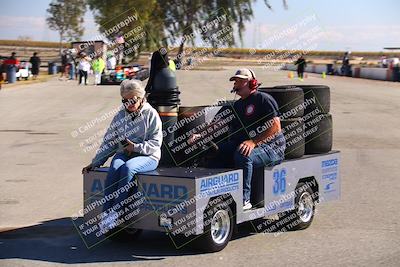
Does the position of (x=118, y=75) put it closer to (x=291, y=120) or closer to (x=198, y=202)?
(x=291, y=120)

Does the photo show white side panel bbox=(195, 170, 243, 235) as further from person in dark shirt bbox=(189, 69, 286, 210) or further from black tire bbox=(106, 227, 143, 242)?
black tire bbox=(106, 227, 143, 242)

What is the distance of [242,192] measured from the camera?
734cm

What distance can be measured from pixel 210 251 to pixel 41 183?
5.22 m

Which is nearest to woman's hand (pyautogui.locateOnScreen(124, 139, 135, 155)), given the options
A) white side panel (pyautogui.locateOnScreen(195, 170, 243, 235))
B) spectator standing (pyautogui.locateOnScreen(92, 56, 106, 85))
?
white side panel (pyautogui.locateOnScreen(195, 170, 243, 235))

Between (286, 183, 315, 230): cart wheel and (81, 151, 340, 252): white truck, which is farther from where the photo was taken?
(286, 183, 315, 230): cart wheel

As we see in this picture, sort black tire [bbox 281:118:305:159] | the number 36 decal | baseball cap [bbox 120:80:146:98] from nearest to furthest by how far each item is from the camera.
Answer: baseball cap [bbox 120:80:146:98]
the number 36 decal
black tire [bbox 281:118:305:159]

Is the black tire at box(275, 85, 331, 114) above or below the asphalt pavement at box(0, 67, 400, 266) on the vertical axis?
above

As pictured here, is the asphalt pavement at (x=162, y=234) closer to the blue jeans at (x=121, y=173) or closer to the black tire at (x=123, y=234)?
the black tire at (x=123, y=234)

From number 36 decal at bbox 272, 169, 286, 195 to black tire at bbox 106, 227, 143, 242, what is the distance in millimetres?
1552

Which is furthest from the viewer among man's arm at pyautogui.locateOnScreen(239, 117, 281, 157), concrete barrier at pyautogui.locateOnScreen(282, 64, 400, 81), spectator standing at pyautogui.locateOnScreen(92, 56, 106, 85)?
concrete barrier at pyautogui.locateOnScreen(282, 64, 400, 81)

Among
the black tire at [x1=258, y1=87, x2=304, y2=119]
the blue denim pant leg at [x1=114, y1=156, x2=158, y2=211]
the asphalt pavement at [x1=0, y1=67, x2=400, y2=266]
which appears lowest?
the asphalt pavement at [x1=0, y1=67, x2=400, y2=266]

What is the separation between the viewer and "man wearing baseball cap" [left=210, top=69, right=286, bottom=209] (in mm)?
7598

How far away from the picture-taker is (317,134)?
8648 millimetres

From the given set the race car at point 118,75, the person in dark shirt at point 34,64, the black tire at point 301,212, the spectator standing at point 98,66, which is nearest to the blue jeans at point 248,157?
the black tire at point 301,212
